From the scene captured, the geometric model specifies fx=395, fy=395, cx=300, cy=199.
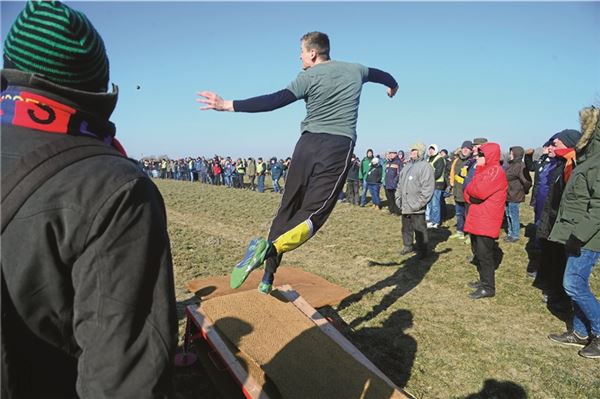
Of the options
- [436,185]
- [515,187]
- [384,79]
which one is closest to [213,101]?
[384,79]

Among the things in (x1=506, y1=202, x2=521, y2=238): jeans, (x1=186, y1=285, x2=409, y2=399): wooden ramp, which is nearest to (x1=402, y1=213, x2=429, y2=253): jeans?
(x1=506, y1=202, x2=521, y2=238): jeans

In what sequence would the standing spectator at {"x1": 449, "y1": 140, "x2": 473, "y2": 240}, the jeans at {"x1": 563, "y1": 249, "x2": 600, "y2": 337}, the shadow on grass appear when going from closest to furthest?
1. the shadow on grass
2. the jeans at {"x1": 563, "y1": 249, "x2": 600, "y2": 337}
3. the standing spectator at {"x1": 449, "y1": 140, "x2": 473, "y2": 240}

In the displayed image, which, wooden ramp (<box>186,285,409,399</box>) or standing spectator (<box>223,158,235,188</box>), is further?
standing spectator (<box>223,158,235,188</box>)

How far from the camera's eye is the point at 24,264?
39.8 inches

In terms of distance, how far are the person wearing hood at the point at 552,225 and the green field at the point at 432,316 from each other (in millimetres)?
299

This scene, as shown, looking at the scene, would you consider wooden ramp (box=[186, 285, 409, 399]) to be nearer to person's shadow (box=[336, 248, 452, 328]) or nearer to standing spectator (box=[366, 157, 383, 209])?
person's shadow (box=[336, 248, 452, 328])

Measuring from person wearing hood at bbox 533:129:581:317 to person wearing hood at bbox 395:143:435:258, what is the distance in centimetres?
221

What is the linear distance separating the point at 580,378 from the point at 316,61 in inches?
162

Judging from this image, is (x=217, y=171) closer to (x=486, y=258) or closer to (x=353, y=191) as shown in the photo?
(x=353, y=191)

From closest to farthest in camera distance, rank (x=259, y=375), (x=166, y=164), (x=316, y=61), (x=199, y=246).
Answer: (x=259, y=375), (x=316, y=61), (x=199, y=246), (x=166, y=164)

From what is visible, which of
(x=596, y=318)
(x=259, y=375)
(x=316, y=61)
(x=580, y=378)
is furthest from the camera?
(x=596, y=318)

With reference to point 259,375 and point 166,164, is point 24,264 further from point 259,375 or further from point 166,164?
point 166,164

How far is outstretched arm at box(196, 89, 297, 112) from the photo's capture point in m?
Result: 3.09

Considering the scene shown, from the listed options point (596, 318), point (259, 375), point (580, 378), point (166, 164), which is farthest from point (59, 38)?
point (166, 164)
